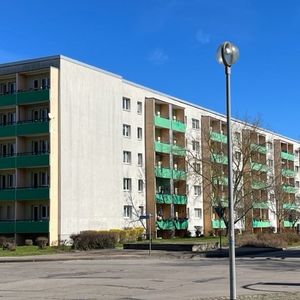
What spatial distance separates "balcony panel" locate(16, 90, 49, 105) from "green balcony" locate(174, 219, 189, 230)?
75.0 ft

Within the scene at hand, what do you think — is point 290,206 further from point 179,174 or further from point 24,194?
point 24,194

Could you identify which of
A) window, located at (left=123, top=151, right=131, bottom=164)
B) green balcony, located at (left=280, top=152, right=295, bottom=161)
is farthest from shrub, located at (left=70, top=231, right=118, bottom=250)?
green balcony, located at (left=280, top=152, right=295, bottom=161)

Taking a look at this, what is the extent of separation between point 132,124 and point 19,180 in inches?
587

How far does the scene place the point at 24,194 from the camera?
54.6 meters

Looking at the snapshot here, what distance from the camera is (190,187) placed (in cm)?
7444

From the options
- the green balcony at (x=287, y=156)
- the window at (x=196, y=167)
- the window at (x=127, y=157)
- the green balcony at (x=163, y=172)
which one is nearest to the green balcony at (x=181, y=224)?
the green balcony at (x=163, y=172)

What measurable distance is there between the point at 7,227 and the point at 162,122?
22.3 metres

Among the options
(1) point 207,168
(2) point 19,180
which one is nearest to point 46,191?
(2) point 19,180

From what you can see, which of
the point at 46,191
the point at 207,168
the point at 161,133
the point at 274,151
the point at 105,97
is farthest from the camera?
the point at 274,151

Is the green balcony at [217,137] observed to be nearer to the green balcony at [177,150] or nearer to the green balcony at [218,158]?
the green balcony at [177,150]

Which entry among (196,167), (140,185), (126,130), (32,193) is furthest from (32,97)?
(196,167)

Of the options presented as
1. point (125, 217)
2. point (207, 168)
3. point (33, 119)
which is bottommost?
point (125, 217)

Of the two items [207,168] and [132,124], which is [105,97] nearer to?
[132,124]

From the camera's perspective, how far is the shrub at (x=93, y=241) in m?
42.8
